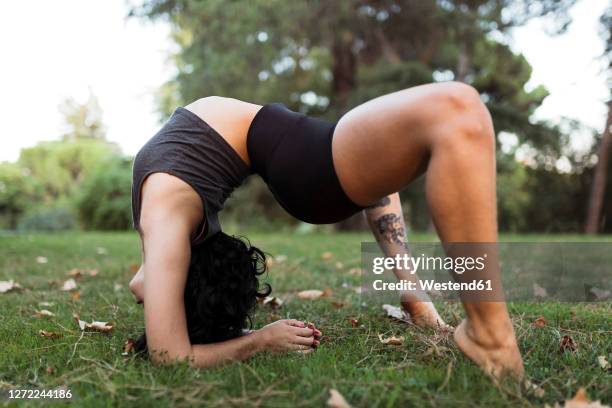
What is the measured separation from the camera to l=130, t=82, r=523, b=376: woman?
1.33m

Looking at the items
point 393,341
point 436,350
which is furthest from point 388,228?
point 436,350

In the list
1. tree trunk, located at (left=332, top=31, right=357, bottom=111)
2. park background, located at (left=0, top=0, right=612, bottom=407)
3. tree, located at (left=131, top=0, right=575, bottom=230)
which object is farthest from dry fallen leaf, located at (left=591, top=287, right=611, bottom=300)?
tree trunk, located at (left=332, top=31, right=357, bottom=111)

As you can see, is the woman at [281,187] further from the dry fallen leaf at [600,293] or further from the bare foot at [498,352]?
the dry fallen leaf at [600,293]

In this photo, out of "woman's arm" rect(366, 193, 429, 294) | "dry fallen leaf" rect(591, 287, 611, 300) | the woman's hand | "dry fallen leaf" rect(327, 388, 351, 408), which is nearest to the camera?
"dry fallen leaf" rect(327, 388, 351, 408)

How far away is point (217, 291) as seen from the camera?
1700 millimetres

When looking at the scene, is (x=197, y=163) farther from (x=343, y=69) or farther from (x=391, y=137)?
(x=343, y=69)

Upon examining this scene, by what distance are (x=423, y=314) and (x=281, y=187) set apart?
763 millimetres

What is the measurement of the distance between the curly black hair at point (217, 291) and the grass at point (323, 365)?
0.64ft

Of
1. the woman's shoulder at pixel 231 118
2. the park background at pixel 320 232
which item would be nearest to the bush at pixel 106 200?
the park background at pixel 320 232

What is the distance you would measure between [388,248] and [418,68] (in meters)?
7.86

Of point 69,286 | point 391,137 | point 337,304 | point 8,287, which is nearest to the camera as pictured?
point 391,137

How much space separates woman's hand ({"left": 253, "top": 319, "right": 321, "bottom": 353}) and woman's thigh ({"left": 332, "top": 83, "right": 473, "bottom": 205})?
44 centimetres

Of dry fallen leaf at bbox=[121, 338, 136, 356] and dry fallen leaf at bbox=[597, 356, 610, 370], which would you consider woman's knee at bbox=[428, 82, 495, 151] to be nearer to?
dry fallen leaf at bbox=[597, 356, 610, 370]

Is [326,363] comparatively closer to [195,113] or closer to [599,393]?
[599,393]
